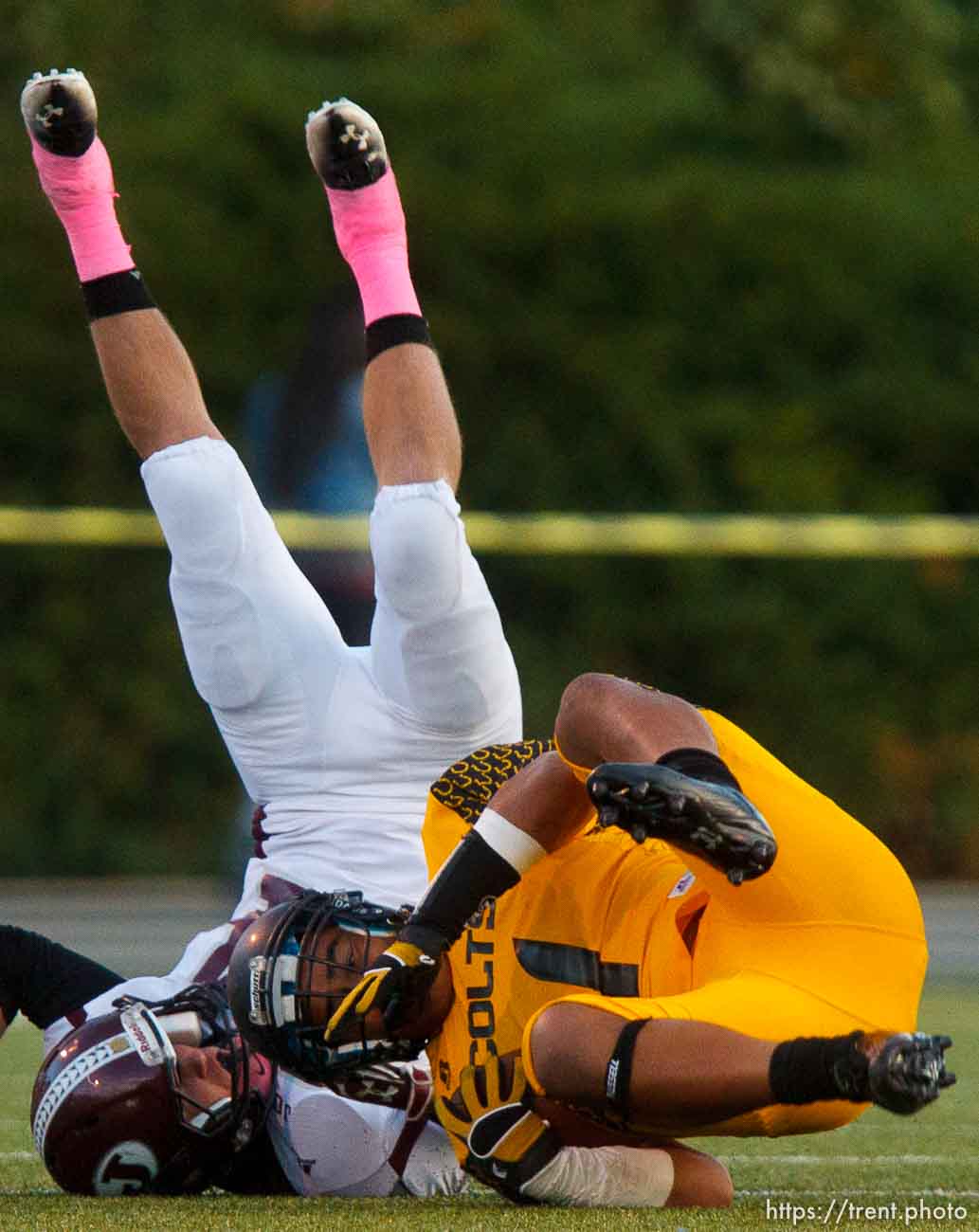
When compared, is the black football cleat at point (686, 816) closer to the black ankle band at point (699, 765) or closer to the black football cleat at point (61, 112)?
the black ankle band at point (699, 765)

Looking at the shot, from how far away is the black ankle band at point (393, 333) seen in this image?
15.4 ft

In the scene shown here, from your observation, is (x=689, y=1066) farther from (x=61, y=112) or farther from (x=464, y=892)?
(x=61, y=112)

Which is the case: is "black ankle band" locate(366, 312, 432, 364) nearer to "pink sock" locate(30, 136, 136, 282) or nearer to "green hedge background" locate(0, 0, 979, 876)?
"pink sock" locate(30, 136, 136, 282)

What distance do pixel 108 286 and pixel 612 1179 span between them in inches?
78.7

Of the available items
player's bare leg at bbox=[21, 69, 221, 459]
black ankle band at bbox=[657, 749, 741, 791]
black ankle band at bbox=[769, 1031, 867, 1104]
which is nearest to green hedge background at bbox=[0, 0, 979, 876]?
player's bare leg at bbox=[21, 69, 221, 459]

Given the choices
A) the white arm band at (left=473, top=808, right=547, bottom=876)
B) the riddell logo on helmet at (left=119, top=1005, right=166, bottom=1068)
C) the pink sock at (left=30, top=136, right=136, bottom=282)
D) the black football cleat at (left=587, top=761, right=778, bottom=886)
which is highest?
the pink sock at (left=30, top=136, right=136, bottom=282)

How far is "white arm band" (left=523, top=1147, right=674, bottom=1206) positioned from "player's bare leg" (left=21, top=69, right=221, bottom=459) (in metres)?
1.59

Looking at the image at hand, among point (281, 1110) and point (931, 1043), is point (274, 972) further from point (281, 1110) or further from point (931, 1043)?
point (931, 1043)

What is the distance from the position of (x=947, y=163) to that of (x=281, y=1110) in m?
8.62

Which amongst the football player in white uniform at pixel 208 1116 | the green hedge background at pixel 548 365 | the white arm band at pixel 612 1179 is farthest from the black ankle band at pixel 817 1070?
the green hedge background at pixel 548 365

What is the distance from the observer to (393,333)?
470 cm

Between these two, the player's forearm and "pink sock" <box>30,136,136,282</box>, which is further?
"pink sock" <box>30,136,136,282</box>

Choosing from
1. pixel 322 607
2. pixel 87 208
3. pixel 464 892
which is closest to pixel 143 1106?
pixel 464 892

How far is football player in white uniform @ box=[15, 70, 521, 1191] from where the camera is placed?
439 centimetres
